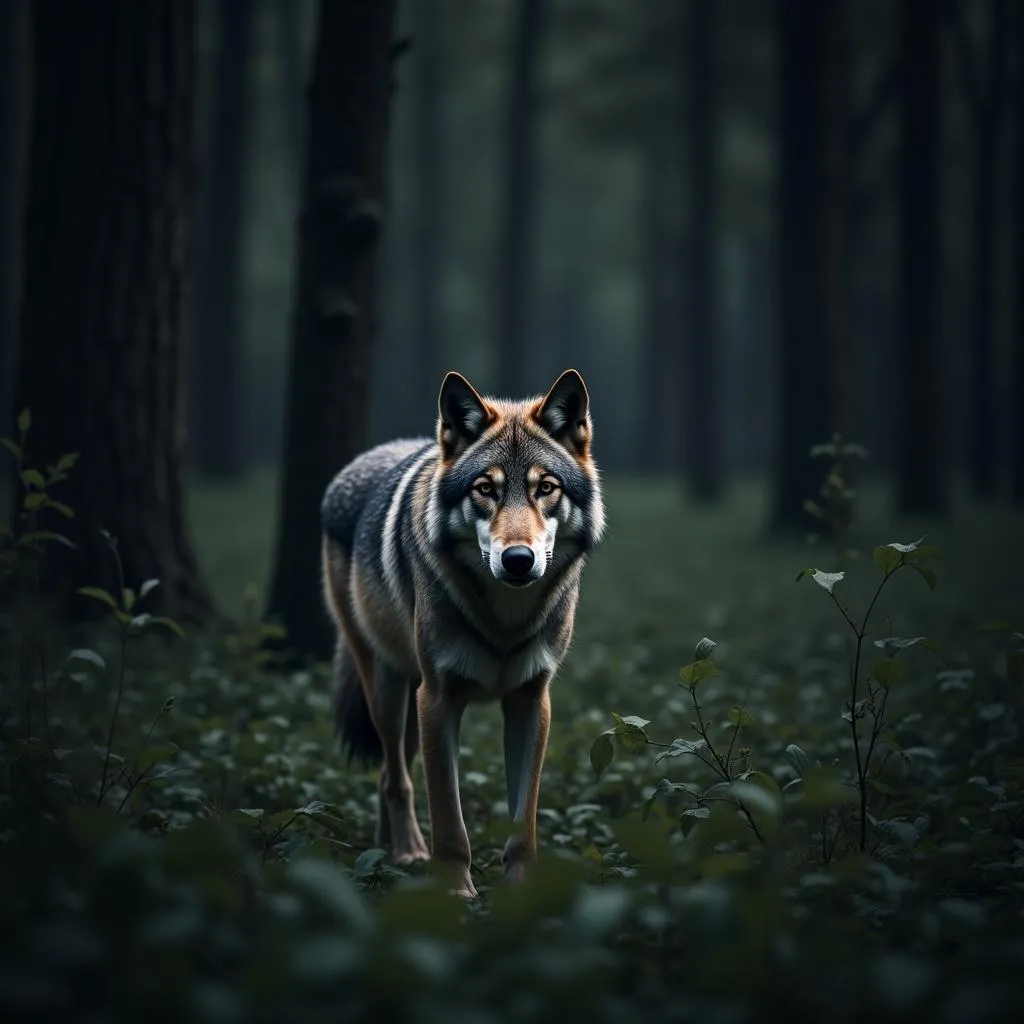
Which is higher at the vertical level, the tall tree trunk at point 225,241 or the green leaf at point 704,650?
the tall tree trunk at point 225,241

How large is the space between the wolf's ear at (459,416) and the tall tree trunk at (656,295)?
26791 mm

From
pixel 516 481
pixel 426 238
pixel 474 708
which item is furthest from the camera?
pixel 426 238

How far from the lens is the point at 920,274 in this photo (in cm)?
1897

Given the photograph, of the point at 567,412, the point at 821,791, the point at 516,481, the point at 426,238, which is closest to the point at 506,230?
the point at 426,238

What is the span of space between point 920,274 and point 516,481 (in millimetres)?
17163

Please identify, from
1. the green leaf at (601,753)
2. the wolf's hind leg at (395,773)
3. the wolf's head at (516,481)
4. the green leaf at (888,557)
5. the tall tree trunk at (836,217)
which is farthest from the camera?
the tall tree trunk at (836,217)

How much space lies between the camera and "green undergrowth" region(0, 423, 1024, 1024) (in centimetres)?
183

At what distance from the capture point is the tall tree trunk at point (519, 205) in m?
24.6

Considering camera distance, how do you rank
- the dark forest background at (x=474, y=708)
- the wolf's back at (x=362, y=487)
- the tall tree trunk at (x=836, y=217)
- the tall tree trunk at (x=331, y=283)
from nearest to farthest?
1. the dark forest background at (x=474, y=708)
2. the wolf's back at (x=362, y=487)
3. the tall tree trunk at (x=331, y=283)
4. the tall tree trunk at (x=836, y=217)

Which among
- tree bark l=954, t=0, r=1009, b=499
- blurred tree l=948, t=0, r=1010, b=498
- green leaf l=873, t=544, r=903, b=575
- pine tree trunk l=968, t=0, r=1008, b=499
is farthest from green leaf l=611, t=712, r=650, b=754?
pine tree trunk l=968, t=0, r=1008, b=499

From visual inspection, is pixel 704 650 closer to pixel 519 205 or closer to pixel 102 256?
pixel 102 256

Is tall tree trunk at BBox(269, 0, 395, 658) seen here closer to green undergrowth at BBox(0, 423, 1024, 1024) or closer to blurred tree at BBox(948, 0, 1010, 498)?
green undergrowth at BBox(0, 423, 1024, 1024)

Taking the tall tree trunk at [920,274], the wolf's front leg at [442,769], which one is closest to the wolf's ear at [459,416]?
the wolf's front leg at [442,769]

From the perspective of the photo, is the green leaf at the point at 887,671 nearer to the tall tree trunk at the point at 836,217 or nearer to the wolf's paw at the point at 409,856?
the wolf's paw at the point at 409,856
